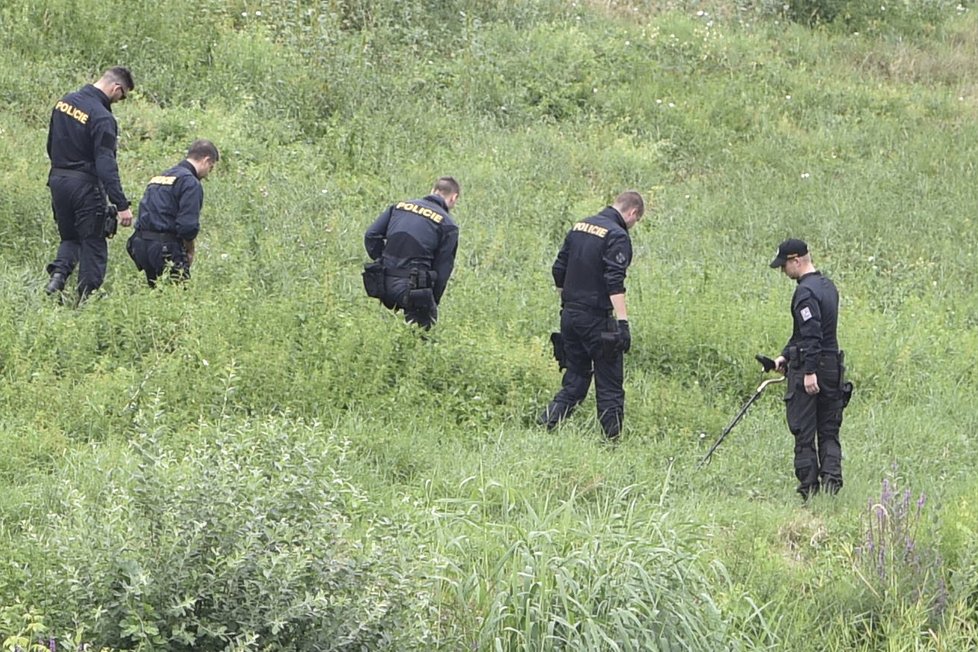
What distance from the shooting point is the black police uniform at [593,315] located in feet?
27.4

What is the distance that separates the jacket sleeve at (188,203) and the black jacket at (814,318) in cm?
A: 413

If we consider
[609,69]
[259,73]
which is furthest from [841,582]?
[609,69]

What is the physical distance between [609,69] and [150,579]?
12.9 meters

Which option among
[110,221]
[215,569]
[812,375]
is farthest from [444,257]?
[215,569]

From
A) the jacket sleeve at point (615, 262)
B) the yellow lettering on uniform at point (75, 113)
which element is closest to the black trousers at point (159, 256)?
the yellow lettering on uniform at point (75, 113)

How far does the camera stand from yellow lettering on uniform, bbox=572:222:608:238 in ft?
27.5

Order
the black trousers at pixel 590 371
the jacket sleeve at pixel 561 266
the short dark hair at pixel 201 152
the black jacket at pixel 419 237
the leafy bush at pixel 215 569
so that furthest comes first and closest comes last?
the short dark hair at pixel 201 152 → the black jacket at pixel 419 237 → the jacket sleeve at pixel 561 266 → the black trousers at pixel 590 371 → the leafy bush at pixel 215 569

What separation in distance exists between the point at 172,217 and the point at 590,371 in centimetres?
312

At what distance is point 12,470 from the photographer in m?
6.71

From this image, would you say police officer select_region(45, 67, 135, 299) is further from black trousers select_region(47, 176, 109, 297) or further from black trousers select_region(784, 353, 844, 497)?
black trousers select_region(784, 353, 844, 497)

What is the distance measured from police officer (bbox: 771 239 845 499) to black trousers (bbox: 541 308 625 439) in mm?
1145

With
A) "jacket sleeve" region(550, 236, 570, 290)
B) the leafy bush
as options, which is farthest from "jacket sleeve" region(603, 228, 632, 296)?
the leafy bush

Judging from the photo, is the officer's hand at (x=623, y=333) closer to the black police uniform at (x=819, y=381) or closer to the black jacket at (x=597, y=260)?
the black jacket at (x=597, y=260)

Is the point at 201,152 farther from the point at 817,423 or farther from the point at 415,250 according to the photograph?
the point at 817,423
